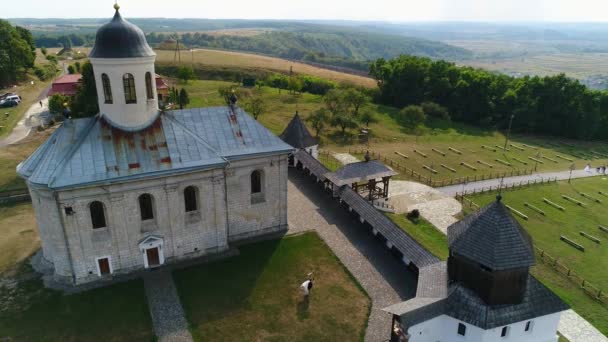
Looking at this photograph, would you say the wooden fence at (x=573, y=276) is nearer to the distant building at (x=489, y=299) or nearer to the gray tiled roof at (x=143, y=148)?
the distant building at (x=489, y=299)

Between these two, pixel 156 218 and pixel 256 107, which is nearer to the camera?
pixel 156 218

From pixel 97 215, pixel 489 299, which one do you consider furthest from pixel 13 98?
pixel 489 299

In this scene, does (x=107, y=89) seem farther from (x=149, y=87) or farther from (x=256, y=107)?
(x=256, y=107)

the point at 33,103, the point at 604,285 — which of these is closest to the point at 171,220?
the point at 604,285

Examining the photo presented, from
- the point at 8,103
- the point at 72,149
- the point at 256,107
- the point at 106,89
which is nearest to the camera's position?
the point at 72,149

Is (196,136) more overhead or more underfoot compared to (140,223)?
more overhead

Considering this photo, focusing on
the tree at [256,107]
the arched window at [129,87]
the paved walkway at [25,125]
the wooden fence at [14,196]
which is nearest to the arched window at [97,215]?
the arched window at [129,87]

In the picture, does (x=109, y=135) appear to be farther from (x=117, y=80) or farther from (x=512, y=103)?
(x=512, y=103)

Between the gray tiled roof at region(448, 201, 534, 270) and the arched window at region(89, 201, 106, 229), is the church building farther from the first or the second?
the gray tiled roof at region(448, 201, 534, 270)
